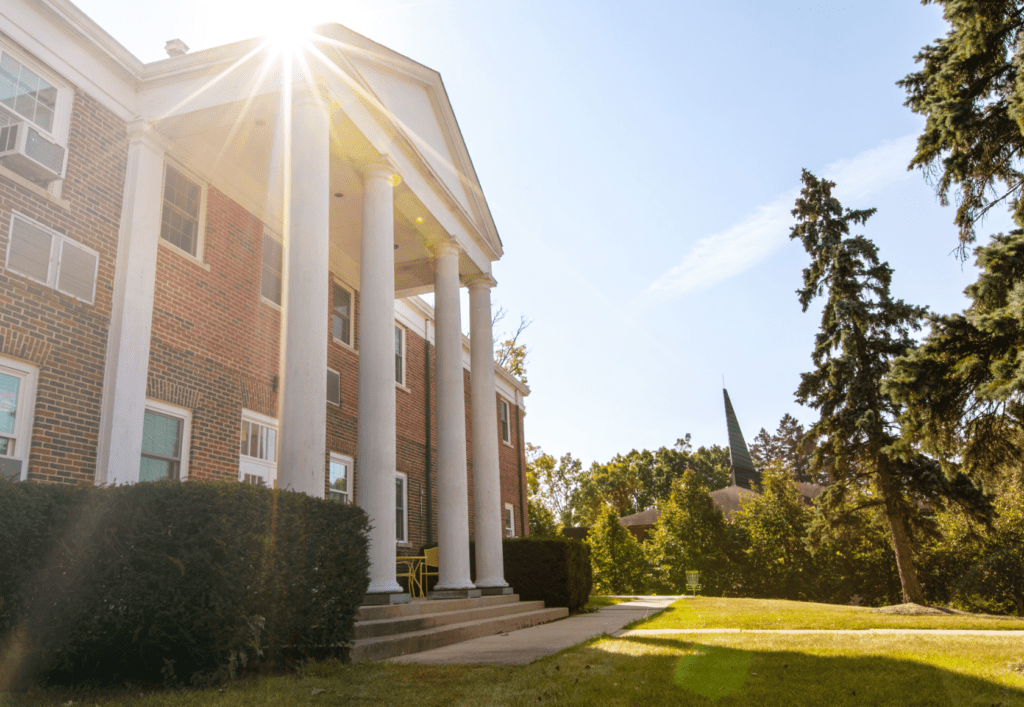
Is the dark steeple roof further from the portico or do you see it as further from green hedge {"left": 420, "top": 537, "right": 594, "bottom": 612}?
the portico

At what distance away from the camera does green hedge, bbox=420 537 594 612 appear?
1420 cm

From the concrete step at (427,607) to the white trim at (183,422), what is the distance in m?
3.49

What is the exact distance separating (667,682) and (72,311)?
7671 mm

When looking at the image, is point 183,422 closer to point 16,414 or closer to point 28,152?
point 16,414

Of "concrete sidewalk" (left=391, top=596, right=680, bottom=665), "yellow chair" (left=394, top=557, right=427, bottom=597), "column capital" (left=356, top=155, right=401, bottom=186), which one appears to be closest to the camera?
"concrete sidewalk" (left=391, top=596, right=680, bottom=665)

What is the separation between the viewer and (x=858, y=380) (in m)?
18.6

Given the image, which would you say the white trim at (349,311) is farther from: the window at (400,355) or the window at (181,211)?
the window at (181,211)

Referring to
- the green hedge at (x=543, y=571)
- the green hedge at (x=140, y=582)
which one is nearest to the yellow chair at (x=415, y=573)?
the green hedge at (x=543, y=571)

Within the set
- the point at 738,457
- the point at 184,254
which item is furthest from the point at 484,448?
the point at 738,457

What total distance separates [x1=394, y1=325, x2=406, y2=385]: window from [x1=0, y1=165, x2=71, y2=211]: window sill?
8.80 meters

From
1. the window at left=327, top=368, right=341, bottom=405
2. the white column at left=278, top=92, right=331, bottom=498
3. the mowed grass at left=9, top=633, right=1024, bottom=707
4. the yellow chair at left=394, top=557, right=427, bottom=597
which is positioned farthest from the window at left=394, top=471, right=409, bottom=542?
the mowed grass at left=9, top=633, right=1024, bottom=707

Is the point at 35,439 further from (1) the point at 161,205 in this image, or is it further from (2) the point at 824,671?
(2) the point at 824,671

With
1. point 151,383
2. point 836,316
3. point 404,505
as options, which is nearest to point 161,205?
point 151,383

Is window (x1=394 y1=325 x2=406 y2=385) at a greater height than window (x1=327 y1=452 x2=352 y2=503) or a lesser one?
greater
